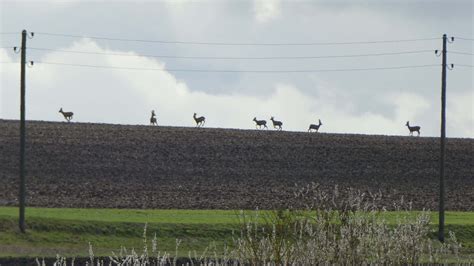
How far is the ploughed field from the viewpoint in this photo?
52.0 m

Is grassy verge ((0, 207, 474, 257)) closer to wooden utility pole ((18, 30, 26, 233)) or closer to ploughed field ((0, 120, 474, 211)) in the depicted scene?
wooden utility pole ((18, 30, 26, 233))

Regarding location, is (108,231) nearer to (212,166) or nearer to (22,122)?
(22,122)

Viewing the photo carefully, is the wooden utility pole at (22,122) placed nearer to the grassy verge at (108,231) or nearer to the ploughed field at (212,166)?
the grassy verge at (108,231)

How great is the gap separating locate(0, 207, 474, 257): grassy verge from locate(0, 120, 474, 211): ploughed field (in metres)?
4.75

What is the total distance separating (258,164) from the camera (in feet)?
208

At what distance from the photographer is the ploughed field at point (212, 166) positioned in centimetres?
5197

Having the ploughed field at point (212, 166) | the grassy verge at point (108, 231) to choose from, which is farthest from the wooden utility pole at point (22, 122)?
the ploughed field at point (212, 166)

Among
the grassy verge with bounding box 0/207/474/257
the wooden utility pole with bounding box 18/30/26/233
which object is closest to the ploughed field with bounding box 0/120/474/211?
the grassy verge with bounding box 0/207/474/257

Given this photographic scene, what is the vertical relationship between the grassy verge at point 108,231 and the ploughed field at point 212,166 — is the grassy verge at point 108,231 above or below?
below

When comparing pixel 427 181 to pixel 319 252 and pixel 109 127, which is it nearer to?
pixel 109 127

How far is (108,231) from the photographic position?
39.7 m

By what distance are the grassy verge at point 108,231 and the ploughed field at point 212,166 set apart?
4.75 meters

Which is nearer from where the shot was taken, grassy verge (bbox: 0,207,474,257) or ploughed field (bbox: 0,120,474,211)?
grassy verge (bbox: 0,207,474,257)

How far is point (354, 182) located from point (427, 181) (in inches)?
169
